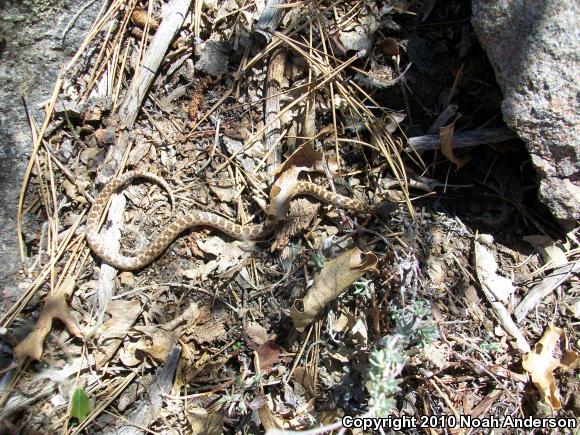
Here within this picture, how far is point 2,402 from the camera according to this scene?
354cm

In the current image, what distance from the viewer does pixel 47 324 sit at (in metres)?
3.71

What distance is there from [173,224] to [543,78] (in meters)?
3.11

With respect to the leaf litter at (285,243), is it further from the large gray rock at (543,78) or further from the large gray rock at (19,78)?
the large gray rock at (543,78)

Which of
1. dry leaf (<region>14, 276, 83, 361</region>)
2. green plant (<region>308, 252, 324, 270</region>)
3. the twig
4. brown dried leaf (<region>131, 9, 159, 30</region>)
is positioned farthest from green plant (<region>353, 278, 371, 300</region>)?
brown dried leaf (<region>131, 9, 159, 30</region>)

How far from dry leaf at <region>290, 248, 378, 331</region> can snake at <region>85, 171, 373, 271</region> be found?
0.64 meters

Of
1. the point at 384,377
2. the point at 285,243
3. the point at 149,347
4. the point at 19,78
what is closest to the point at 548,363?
the point at 384,377

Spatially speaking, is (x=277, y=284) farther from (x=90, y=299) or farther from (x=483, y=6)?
(x=483, y=6)

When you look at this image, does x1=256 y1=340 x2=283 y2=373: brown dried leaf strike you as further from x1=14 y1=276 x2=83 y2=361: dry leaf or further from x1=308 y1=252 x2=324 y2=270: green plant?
x1=14 y1=276 x2=83 y2=361: dry leaf

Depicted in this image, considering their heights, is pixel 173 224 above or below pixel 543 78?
below

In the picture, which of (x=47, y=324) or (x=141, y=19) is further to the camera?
(x=141, y=19)

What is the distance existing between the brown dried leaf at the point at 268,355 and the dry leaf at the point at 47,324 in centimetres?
144

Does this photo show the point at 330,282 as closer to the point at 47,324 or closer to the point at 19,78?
the point at 47,324

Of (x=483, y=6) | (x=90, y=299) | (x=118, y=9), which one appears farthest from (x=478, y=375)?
(x=118, y=9)

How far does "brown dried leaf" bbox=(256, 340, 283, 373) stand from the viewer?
11.7ft
